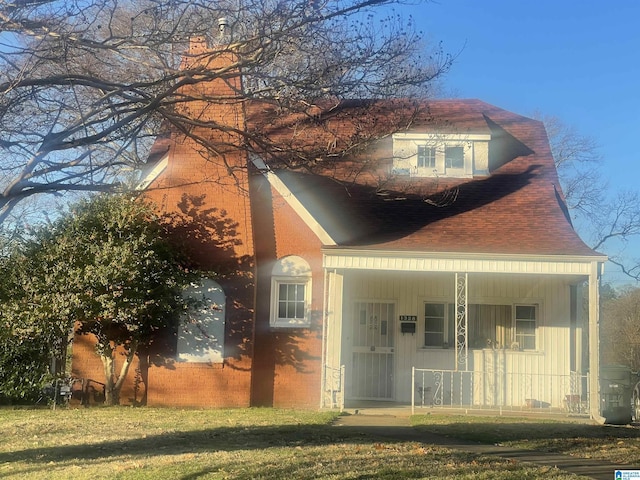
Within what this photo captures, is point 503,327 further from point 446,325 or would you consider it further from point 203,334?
point 203,334

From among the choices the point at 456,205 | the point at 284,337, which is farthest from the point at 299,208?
the point at 456,205

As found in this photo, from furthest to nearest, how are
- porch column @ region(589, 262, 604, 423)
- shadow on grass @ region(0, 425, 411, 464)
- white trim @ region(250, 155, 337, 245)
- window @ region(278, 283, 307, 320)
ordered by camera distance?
window @ region(278, 283, 307, 320) → white trim @ region(250, 155, 337, 245) → porch column @ region(589, 262, 604, 423) → shadow on grass @ region(0, 425, 411, 464)

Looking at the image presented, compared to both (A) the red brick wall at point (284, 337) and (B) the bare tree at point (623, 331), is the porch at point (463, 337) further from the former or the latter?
(B) the bare tree at point (623, 331)

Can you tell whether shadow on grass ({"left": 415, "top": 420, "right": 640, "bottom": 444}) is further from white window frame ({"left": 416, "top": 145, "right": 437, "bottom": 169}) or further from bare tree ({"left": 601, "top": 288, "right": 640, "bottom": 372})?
bare tree ({"left": 601, "top": 288, "right": 640, "bottom": 372})

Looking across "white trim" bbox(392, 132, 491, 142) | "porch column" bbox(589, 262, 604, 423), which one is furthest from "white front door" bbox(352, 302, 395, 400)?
"porch column" bbox(589, 262, 604, 423)

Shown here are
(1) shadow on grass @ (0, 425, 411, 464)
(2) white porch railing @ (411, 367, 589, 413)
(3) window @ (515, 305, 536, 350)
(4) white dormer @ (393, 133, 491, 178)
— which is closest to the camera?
(1) shadow on grass @ (0, 425, 411, 464)

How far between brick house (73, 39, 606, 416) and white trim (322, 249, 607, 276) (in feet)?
0.09

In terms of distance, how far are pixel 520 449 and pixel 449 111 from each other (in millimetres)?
10931

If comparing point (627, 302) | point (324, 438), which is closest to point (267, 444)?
point (324, 438)

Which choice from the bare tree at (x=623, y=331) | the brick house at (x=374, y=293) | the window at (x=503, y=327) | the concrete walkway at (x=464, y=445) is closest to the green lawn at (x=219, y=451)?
the concrete walkway at (x=464, y=445)

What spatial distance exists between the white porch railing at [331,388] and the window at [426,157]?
194 inches

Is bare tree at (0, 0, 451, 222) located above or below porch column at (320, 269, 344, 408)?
above

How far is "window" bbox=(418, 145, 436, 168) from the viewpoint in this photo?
15805 millimetres

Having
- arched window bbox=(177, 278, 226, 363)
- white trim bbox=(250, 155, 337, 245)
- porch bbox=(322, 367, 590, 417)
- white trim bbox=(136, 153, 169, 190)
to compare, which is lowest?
porch bbox=(322, 367, 590, 417)
